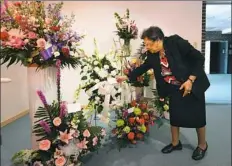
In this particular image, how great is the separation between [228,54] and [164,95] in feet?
10.6

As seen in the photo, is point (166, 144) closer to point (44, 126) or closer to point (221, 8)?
point (44, 126)

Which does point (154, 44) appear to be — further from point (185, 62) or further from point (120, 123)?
point (120, 123)

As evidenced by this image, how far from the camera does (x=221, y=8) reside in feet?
14.1

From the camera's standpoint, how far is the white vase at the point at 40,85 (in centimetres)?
184

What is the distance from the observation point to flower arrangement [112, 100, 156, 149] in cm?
258

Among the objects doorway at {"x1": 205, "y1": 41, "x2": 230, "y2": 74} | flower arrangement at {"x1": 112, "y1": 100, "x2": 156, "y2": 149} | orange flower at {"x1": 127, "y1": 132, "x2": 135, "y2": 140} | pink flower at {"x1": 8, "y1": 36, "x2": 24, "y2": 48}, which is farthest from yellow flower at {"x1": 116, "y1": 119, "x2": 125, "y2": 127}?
doorway at {"x1": 205, "y1": 41, "x2": 230, "y2": 74}

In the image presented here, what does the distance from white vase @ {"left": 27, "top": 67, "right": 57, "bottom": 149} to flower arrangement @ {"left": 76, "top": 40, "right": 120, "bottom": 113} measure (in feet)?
2.23

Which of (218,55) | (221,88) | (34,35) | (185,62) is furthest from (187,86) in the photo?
(218,55)

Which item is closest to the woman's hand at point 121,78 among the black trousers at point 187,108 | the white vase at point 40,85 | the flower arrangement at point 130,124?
the flower arrangement at point 130,124

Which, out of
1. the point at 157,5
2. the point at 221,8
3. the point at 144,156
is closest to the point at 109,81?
the point at 144,156

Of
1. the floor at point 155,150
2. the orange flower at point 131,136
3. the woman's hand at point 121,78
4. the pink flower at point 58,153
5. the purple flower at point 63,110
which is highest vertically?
the woman's hand at point 121,78

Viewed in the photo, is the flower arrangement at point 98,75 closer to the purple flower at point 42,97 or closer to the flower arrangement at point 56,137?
the flower arrangement at point 56,137

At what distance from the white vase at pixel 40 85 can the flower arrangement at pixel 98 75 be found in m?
0.68

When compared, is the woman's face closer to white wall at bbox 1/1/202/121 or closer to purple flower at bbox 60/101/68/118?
purple flower at bbox 60/101/68/118
